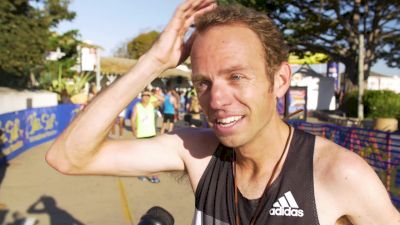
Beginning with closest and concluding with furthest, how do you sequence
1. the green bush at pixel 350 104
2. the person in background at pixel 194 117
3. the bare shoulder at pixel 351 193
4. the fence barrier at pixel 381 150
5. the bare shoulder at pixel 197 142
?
the bare shoulder at pixel 351 193, the bare shoulder at pixel 197 142, the fence barrier at pixel 381 150, the person in background at pixel 194 117, the green bush at pixel 350 104

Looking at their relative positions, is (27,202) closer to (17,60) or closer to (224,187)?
(224,187)

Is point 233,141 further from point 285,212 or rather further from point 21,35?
point 21,35

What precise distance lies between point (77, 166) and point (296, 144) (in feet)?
2.95

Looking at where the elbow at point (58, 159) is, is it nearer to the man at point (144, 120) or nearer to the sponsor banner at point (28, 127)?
the man at point (144, 120)

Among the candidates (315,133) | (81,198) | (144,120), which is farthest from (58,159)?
(315,133)

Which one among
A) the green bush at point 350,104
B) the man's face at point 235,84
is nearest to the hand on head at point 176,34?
the man's face at point 235,84

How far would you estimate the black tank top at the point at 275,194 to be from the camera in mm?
1509

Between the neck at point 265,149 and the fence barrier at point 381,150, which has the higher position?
the neck at point 265,149

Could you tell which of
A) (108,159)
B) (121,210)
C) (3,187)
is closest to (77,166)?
(108,159)

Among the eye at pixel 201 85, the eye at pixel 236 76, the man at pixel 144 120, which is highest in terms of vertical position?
the eye at pixel 236 76

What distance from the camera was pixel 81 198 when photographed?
295 inches

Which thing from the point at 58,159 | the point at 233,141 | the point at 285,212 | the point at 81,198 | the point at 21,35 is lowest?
the point at 81,198

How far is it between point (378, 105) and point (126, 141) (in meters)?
21.7

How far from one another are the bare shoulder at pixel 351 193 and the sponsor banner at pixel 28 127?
10.2m
